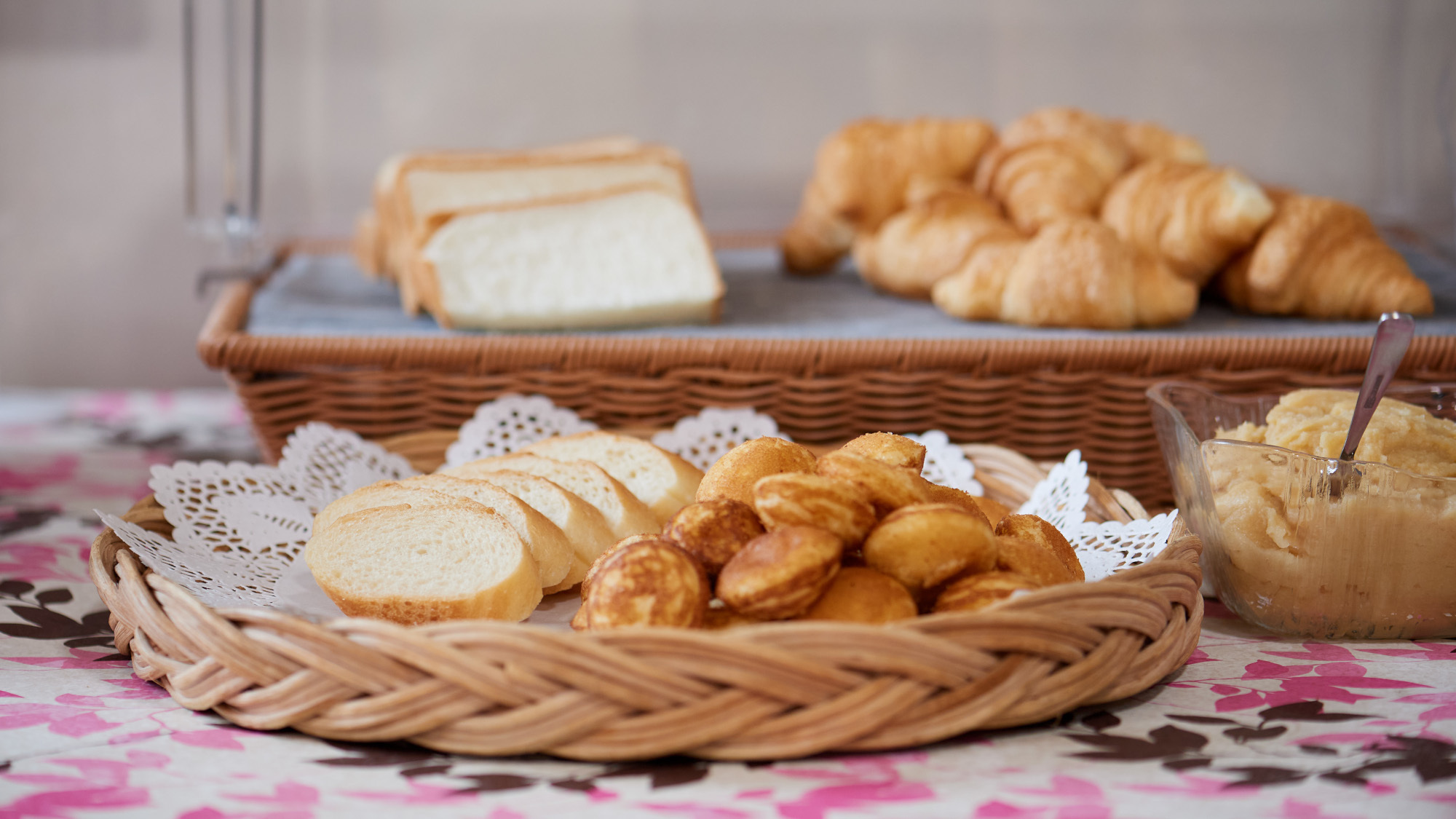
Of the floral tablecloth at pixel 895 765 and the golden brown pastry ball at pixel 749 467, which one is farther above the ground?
the golden brown pastry ball at pixel 749 467

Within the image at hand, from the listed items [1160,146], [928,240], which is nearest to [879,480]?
[928,240]

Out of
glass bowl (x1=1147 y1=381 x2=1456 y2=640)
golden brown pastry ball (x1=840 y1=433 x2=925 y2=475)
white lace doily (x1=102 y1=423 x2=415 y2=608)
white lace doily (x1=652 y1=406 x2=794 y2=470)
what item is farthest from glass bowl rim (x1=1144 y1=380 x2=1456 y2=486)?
white lace doily (x1=102 y1=423 x2=415 y2=608)

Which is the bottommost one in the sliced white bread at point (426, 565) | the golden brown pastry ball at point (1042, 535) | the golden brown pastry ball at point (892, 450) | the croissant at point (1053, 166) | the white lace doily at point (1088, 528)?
the sliced white bread at point (426, 565)

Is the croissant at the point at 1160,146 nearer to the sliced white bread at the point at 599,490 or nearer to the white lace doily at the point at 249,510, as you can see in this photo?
the sliced white bread at the point at 599,490

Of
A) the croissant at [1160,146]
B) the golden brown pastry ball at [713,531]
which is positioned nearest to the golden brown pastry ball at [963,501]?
the golden brown pastry ball at [713,531]

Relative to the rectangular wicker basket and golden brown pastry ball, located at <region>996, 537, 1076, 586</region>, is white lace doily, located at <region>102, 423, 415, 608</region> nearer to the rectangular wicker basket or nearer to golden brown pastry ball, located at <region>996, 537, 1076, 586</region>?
the rectangular wicker basket

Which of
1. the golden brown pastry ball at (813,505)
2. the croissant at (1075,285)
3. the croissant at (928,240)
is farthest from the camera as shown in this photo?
the croissant at (928,240)
